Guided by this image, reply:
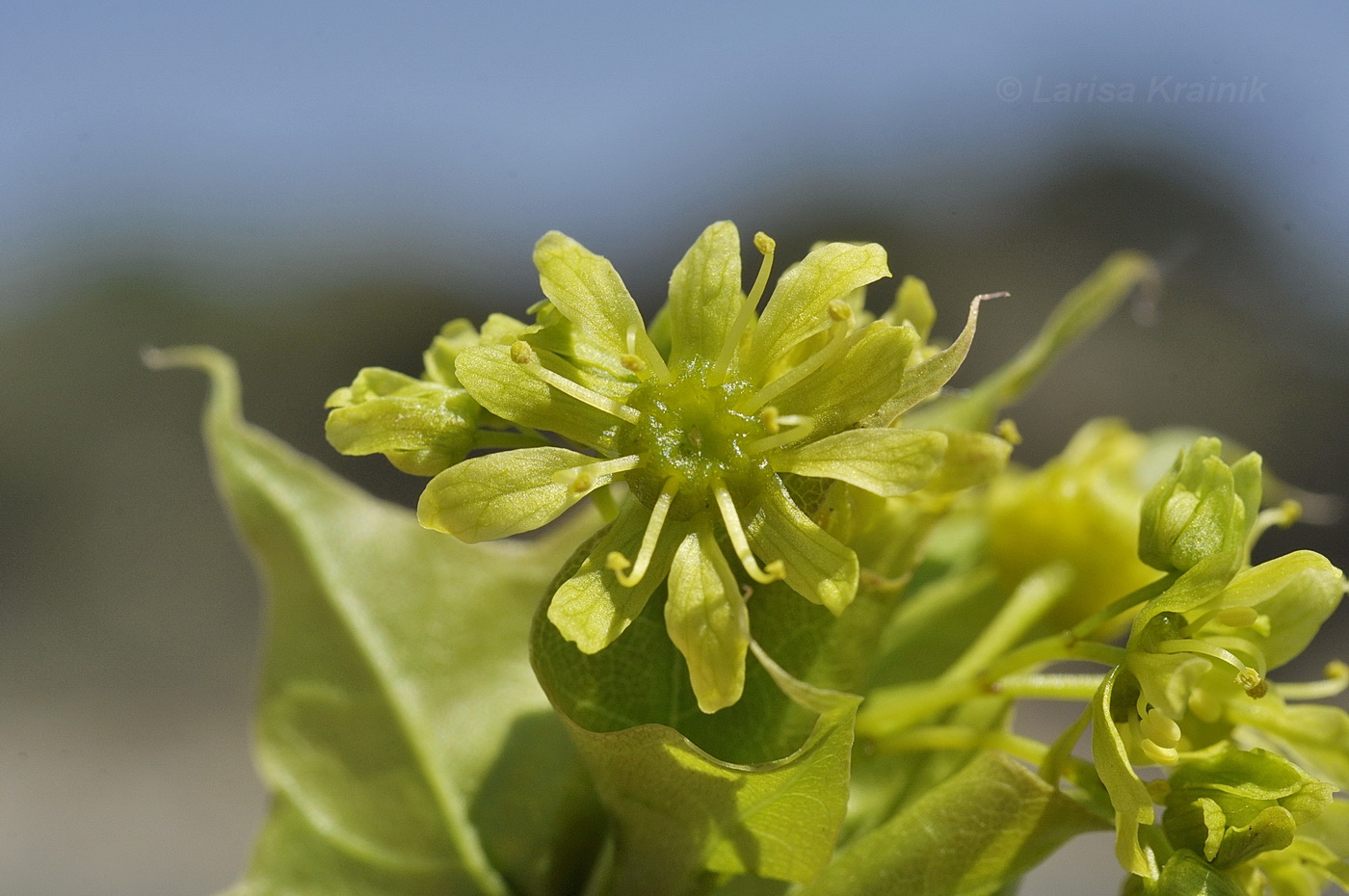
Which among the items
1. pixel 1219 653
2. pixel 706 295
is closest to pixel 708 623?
pixel 706 295

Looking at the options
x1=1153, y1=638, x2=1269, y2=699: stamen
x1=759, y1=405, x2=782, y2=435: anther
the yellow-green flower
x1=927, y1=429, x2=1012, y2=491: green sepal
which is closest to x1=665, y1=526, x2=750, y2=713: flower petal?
the yellow-green flower

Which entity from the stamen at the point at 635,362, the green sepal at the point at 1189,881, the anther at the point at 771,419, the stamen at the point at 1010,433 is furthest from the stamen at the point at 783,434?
the green sepal at the point at 1189,881

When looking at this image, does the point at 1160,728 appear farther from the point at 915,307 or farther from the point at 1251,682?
the point at 915,307

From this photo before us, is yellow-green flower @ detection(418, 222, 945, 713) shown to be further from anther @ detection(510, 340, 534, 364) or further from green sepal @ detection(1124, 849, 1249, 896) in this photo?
green sepal @ detection(1124, 849, 1249, 896)

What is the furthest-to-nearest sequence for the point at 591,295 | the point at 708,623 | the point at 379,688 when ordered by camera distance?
the point at 379,688 → the point at 591,295 → the point at 708,623

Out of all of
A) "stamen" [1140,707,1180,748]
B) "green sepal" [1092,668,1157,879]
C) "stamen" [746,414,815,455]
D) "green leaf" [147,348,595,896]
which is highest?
"stamen" [746,414,815,455]

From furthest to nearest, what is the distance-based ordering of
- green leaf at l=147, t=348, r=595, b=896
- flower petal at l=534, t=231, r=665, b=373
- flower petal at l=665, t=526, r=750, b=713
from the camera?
green leaf at l=147, t=348, r=595, b=896 < flower petal at l=534, t=231, r=665, b=373 < flower petal at l=665, t=526, r=750, b=713

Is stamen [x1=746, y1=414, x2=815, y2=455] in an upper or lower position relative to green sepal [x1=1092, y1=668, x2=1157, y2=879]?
upper

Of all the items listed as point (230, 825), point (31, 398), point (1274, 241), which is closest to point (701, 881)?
point (230, 825)
